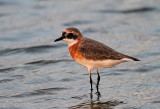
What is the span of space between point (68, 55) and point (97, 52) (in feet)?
11.1

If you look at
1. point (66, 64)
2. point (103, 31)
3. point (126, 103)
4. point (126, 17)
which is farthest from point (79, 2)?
point (126, 103)

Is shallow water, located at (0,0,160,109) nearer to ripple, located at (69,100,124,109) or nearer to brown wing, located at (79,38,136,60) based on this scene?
ripple, located at (69,100,124,109)

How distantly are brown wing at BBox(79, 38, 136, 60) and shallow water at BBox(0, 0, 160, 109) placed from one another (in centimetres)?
77

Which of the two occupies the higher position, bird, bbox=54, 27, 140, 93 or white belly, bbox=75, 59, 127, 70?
bird, bbox=54, 27, 140, 93

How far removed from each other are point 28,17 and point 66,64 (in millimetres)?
5244

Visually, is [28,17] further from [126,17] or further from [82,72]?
[82,72]

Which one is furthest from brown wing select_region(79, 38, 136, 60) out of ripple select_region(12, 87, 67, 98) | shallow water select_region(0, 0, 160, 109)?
ripple select_region(12, 87, 67, 98)

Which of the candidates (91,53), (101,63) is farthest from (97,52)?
(101,63)

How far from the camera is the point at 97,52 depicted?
29.7 ft

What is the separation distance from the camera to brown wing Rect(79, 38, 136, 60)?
29.4ft

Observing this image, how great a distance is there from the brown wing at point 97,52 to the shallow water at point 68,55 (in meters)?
0.77

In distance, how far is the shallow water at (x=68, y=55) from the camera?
354 inches

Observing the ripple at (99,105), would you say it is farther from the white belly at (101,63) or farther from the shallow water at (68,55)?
the white belly at (101,63)

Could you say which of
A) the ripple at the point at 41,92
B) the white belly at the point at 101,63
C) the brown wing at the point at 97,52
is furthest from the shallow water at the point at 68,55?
the brown wing at the point at 97,52
